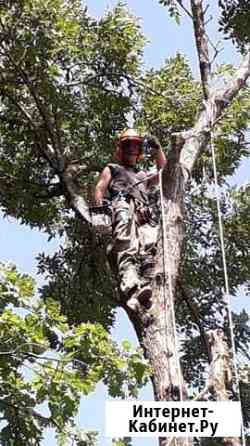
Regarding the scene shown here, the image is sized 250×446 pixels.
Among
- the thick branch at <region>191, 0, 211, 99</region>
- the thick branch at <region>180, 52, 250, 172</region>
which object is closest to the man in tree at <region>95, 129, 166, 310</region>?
the thick branch at <region>180, 52, 250, 172</region>

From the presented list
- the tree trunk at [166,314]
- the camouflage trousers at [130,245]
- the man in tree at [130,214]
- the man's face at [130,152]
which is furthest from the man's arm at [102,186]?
the tree trunk at [166,314]

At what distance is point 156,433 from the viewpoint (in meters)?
4.09

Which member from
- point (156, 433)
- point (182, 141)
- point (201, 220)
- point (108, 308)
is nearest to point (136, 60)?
point (201, 220)

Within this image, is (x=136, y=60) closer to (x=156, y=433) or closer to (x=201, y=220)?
(x=201, y=220)

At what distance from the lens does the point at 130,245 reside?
554 cm

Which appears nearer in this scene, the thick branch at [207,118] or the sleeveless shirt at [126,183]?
the sleeveless shirt at [126,183]

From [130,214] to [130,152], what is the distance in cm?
67

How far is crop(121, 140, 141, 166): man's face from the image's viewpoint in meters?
6.21

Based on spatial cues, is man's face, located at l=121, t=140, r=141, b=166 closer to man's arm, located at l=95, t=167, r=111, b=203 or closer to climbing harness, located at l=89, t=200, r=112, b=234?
man's arm, located at l=95, t=167, r=111, b=203

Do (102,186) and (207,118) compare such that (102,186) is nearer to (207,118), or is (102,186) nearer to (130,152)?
(130,152)

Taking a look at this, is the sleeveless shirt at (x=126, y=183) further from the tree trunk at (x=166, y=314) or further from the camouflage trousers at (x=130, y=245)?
the tree trunk at (x=166, y=314)

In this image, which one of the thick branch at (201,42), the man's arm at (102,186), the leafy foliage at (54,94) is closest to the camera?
the man's arm at (102,186)

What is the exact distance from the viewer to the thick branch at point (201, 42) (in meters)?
6.81

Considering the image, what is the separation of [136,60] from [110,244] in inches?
128
